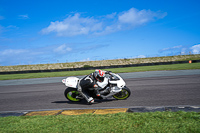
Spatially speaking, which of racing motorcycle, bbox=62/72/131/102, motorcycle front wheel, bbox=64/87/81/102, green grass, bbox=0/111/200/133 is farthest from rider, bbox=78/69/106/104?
green grass, bbox=0/111/200/133

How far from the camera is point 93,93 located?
24.6 feet

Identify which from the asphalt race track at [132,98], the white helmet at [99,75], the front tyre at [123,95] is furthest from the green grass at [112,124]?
the front tyre at [123,95]

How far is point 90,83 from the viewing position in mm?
7199

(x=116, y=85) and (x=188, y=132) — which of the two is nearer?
(x=188, y=132)

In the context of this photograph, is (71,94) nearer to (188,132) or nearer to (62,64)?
(188,132)

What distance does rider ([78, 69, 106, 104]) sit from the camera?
7.20 m

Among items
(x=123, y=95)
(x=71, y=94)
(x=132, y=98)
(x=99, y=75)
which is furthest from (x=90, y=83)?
(x=132, y=98)

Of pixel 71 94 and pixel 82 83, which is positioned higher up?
pixel 82 83

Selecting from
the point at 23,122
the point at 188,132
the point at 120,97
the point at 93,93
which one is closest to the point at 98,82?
the point at 93,93

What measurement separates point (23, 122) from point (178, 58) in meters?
58.0

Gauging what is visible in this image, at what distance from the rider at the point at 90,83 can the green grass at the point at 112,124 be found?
7.19 ft

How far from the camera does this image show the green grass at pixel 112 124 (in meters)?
3.89

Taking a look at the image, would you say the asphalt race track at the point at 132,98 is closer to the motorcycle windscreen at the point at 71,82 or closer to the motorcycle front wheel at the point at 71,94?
the motorcycle front wheel at the point at 71,94

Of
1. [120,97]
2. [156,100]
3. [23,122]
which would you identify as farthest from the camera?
[120,97]
